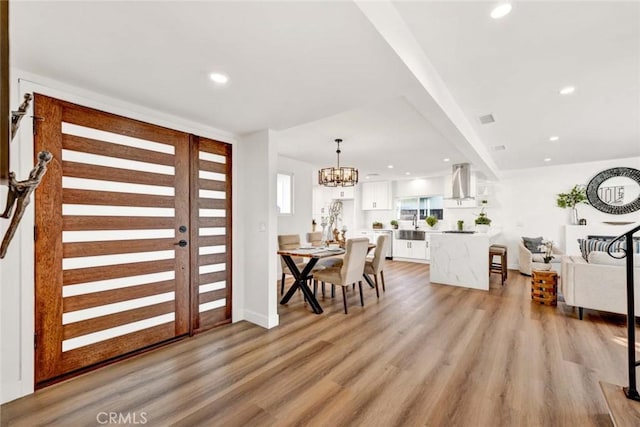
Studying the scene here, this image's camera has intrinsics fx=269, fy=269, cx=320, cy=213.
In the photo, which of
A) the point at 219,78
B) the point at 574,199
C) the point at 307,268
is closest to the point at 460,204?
the point at 574,199

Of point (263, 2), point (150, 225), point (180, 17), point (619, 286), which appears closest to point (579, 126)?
point (619, 286)

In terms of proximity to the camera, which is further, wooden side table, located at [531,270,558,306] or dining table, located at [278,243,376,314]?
wooden side table, located at [531,270,558,306]

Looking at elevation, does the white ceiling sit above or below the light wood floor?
above

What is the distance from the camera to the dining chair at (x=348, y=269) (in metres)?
3.43

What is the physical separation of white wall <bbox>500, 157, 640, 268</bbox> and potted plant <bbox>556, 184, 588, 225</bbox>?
124 mm

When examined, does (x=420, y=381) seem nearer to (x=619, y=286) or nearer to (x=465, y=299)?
(x=465, y=299)

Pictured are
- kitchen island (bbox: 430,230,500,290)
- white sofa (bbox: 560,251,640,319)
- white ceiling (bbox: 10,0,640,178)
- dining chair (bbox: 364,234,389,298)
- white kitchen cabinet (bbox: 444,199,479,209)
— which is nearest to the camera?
white ceiling (bbox: 10,0,640,178)

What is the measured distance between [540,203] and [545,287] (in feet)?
11.5

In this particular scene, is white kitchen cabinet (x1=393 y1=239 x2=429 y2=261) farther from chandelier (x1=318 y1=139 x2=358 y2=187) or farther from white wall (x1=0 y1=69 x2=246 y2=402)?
white wall (x1=0 y1=69 x2=246 y2=402)

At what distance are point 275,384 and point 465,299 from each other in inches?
130

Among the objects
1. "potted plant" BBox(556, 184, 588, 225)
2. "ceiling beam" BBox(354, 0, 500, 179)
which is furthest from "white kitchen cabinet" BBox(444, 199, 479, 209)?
"ceiling beam" BBox(354, 0, 500, 179)

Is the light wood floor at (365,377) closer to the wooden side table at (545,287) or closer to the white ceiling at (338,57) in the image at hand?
the wooden side table at (545,287)

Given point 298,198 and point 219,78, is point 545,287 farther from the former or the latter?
point 219,78

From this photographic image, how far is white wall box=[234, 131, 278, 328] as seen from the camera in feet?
10.2
